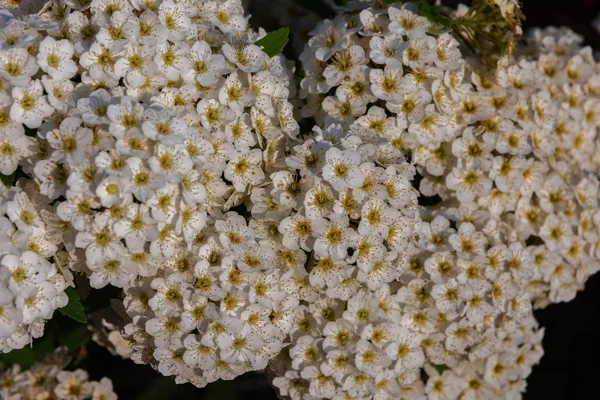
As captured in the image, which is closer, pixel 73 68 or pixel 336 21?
pixel 73 68

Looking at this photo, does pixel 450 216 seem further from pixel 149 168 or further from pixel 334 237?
pixel 149 168

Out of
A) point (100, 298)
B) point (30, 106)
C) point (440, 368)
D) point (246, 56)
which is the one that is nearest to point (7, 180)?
point (30, 106)

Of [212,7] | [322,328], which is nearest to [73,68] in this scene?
[212,7]

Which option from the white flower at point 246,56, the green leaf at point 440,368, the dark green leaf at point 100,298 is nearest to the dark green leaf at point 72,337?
the dark green leaf at point 100,298

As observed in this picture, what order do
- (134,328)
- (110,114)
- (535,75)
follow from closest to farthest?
(110,114) → (134,328) → (535,75)

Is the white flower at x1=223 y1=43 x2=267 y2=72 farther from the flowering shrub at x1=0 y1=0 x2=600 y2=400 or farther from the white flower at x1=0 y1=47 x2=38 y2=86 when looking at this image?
the white flower at x1=0 y1=47 x2=38 y2=86

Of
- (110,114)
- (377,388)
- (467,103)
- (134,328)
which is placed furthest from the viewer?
(467,103)

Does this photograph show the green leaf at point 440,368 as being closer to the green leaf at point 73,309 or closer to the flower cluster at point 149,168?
the flower cluster at point 149,168

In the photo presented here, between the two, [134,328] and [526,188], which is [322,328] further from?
[526,188]
